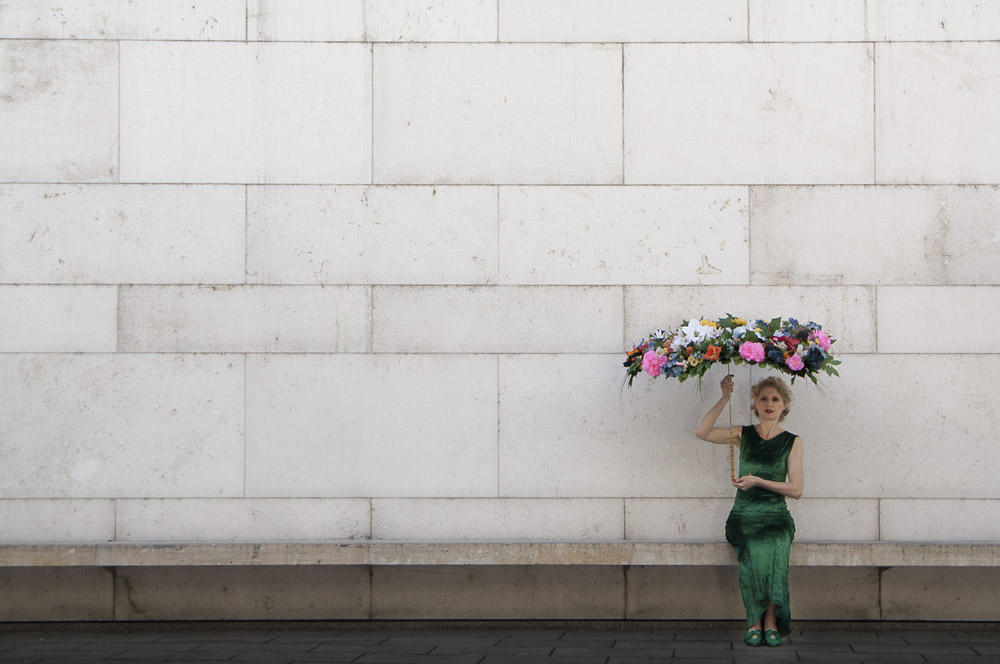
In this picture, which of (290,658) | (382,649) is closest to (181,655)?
(290,658)

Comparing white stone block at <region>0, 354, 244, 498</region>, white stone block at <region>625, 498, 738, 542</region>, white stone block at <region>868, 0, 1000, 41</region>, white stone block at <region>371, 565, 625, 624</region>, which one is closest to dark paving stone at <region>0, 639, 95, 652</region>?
white stone block at <region>0, 354, 244, 498</region>

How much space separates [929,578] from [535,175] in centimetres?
438

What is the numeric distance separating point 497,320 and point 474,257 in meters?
0.53

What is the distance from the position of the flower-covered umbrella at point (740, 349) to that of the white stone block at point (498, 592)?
1.53 metres

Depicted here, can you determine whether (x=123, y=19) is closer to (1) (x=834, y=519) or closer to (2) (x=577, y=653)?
(2) (x=577, y=653)

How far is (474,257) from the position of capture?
812 cm

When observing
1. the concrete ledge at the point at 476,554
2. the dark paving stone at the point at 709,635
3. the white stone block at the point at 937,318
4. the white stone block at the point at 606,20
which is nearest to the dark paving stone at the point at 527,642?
the concrete ledge at the point at 476,554

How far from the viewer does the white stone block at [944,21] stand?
809 cm

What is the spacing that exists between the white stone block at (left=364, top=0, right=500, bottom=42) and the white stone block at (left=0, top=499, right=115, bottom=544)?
4330 millimetres

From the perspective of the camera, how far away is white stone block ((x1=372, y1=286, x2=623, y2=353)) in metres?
8.08

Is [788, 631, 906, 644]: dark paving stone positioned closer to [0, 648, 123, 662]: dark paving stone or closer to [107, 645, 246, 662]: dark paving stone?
[107, 645, 246, 662]: dark paving stone

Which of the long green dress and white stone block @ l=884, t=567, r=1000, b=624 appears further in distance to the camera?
white stone block @ l=884, t=567, r=1000, b=624

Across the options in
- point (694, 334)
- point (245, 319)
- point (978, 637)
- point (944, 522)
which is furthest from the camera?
point (245, 319)

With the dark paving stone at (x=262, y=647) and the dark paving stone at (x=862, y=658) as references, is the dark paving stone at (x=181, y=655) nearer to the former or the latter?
the dark paving stone at (x=262, y=647)
